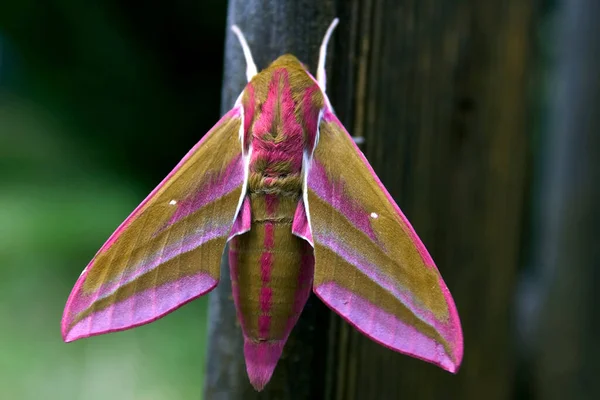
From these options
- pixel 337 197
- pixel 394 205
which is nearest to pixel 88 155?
pixel 337 197

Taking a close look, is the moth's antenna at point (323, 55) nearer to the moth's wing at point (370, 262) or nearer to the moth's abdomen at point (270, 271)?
A: the moth's wing at point (370, 262)

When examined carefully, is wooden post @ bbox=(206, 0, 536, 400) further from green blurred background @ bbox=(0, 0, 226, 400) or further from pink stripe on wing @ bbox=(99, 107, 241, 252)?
green blurred background @ bbox=(0, 0, 226, 400)

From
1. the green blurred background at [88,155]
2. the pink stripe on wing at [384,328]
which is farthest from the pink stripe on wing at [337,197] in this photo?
the green blurred background at [88,155]

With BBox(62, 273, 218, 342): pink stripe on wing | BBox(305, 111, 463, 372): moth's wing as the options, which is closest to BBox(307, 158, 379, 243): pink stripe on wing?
BBox(305, 111, 463, 372): moth's wing

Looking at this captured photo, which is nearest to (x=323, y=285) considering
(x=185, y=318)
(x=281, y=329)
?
(x=281, y=329)

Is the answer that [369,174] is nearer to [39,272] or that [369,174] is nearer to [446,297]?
[446,297]
